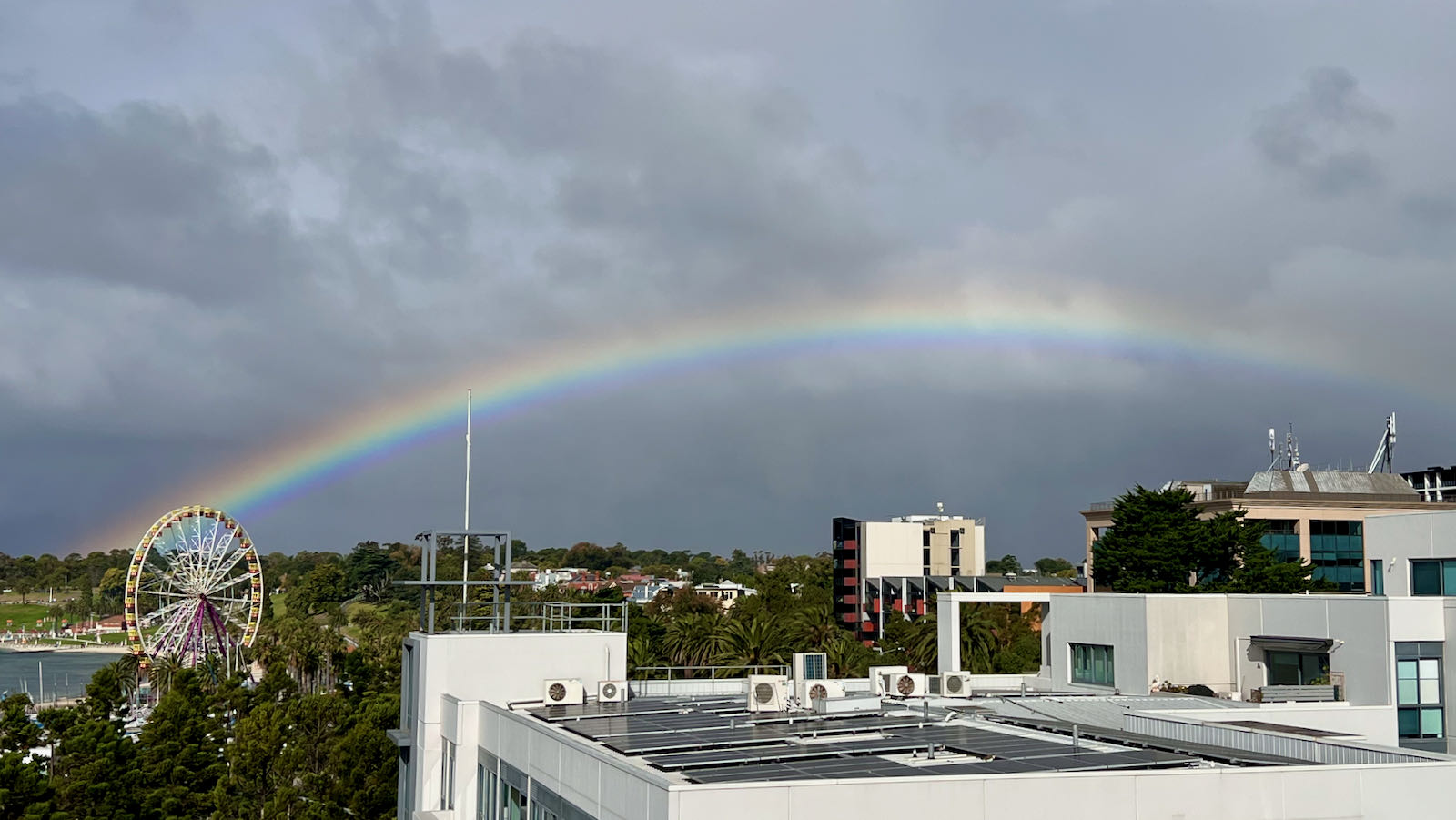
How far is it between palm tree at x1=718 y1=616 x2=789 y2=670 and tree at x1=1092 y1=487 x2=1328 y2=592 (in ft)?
108

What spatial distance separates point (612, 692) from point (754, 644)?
48.9m

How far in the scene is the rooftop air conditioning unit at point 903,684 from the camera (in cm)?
3344

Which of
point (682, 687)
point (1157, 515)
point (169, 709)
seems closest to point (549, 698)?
point (682, 687)

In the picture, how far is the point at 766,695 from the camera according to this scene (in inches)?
1118

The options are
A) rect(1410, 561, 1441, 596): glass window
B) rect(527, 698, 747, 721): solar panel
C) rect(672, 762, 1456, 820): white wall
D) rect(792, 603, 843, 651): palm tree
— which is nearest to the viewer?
rect(672, 762, 1456, 820): white wall

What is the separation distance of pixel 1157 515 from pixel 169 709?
7249cm

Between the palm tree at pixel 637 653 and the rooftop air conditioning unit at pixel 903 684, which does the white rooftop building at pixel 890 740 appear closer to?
the rooftop air conditioning unit at pixel 903 684

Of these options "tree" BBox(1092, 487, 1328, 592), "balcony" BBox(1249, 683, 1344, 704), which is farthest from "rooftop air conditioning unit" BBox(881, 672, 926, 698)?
"tree" BBox(1092, 487, 1328, 592)

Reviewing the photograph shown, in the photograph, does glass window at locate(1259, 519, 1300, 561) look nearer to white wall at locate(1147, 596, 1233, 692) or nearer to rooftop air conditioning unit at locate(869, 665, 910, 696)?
white wall at locate(1147, 596, 1233, 692)

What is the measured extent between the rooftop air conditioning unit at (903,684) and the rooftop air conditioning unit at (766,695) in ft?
18.4

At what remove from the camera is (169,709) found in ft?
227

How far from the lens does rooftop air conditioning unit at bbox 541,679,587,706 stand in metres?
31.1

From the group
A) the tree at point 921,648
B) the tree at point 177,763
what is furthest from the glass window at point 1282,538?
the tree at point 177,763

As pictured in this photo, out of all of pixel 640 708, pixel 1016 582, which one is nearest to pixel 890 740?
pixel 640 708
